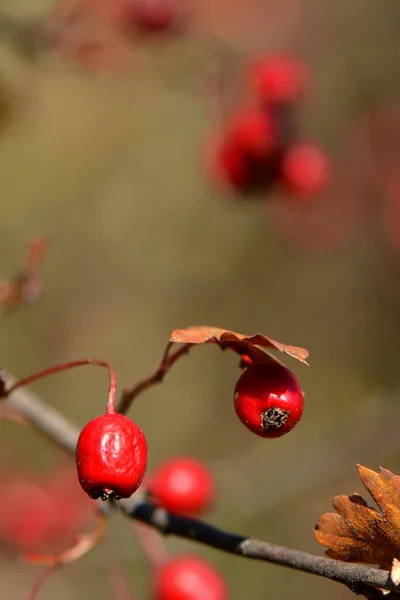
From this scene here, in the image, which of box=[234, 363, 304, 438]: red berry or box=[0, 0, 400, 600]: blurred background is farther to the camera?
box=[0, 0, 400, 600]: blurred background


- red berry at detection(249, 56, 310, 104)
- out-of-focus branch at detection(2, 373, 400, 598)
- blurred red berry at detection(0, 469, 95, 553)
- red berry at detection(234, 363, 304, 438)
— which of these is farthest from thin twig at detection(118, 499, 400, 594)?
red berry at detection(249, 56, 310, 104)

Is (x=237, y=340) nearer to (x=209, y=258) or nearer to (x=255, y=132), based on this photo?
(x=255, y=132)

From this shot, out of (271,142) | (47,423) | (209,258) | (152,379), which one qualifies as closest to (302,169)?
(271,142)

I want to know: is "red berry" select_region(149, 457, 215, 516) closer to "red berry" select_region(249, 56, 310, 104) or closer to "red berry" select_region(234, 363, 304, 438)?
"red berry" select_region(234, 363, 304, 438)

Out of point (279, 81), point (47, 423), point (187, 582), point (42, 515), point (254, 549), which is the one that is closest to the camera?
point (254, 549)

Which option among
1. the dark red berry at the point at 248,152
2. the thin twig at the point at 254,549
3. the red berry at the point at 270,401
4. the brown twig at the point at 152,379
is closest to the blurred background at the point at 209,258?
the dark red berry at the point at 248,152

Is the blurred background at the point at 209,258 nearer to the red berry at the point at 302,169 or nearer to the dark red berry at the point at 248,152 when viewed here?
the dark red berry at the point at 248,152
